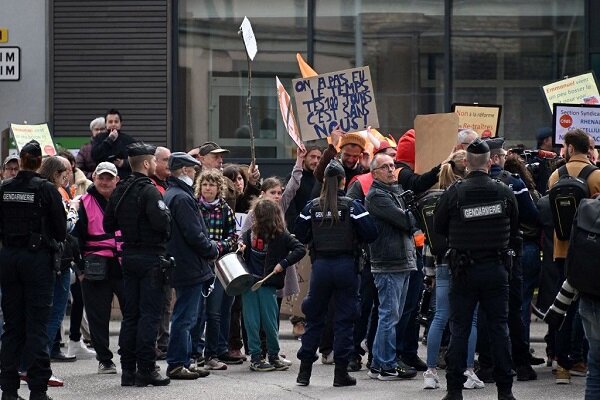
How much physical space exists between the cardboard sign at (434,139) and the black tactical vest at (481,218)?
1941mm

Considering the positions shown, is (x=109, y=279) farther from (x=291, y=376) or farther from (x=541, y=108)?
(x=541, y=108)

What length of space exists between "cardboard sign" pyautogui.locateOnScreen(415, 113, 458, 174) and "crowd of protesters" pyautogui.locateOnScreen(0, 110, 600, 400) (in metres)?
0.12

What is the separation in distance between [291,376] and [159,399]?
1.83 metres

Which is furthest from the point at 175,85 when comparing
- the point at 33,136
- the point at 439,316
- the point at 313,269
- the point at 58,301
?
the point at 439,316

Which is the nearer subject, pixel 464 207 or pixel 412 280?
pixel 464 207

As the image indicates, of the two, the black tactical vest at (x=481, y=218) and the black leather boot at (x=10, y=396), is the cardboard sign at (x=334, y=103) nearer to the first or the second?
the black tactical vest at (x=481, y=218)

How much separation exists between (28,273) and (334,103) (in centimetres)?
470

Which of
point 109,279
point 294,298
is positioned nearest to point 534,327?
point 294,298

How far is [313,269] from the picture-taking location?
12484 mm

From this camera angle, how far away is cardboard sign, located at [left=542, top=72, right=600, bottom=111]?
15883 mm

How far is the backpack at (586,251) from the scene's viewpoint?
31.8ft

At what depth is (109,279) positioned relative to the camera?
13.3 m

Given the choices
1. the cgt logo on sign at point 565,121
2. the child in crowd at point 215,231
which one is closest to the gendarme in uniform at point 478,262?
the child in crowd at point 215,231

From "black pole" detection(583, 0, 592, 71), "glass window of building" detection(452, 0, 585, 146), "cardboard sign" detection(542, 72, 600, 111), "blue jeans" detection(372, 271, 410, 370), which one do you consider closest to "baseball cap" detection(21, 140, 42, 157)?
"blue jeans" detection(372, 271, 410, 370)
